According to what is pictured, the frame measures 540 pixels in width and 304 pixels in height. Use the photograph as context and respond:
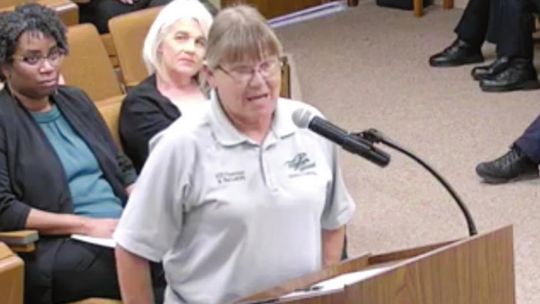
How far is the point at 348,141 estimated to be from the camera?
1799 millimetres

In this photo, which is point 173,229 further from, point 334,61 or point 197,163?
point 334,61

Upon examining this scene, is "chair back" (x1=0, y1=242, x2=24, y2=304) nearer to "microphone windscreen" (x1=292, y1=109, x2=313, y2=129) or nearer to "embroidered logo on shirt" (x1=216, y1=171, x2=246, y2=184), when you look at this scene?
"embroidered logo on shirt" (x1=216, y1=171, x2=246, y2=184)

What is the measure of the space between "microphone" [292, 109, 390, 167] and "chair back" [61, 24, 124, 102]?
179 cm

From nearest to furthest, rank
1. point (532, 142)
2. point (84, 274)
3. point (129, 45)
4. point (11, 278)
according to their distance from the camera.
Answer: point (11, 278) → point (84, 274) → point (129, 45) → point (532, 142)

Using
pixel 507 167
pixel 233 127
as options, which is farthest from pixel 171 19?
pixel 507 167

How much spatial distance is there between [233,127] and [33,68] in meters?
1.04

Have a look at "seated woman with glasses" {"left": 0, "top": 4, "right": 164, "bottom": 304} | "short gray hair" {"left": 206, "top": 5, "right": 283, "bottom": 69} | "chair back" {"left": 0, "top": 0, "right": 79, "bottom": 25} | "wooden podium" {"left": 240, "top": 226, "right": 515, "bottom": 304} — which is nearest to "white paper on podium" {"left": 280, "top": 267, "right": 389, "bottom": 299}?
"wooden podium" {"left": 240, "top": 226, "right": 515, "bottom": 304}

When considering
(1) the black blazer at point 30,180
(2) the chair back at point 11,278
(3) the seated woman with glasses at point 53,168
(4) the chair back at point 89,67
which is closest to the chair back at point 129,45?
(4) the chair back at point 89,67

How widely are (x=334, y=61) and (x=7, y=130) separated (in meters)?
3.25

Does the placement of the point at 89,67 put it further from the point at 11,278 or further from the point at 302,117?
the point at 302,117

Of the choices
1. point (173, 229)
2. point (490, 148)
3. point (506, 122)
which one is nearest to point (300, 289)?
point (173, 229)

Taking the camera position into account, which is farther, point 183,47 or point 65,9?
point 65,9

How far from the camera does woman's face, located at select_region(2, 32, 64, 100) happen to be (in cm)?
282

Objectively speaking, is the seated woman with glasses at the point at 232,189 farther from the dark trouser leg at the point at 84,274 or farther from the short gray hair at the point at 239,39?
the dark trouser leg at the point at 84,274
